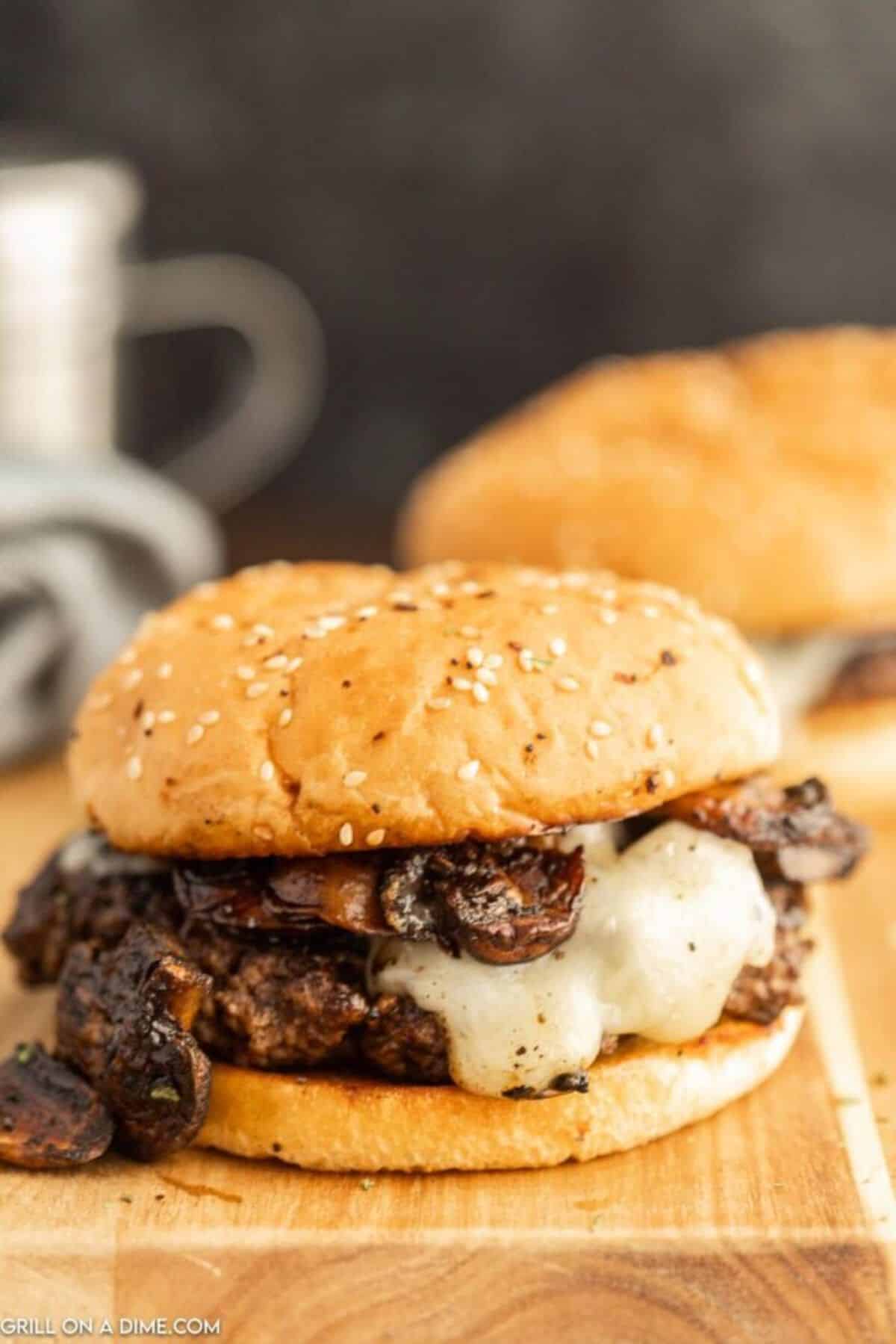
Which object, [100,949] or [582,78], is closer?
[100,949]

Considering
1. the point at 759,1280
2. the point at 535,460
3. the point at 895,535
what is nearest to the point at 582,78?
the point at 535,460

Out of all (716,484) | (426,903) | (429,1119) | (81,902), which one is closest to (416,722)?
(426,903)

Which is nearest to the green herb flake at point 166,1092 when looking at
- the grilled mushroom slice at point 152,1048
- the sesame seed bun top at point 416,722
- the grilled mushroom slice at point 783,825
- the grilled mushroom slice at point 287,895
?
the grilled mushroom slice at point 152,1048

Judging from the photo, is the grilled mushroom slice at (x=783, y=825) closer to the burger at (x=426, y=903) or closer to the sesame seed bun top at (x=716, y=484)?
the burger at (x=426, y=903)

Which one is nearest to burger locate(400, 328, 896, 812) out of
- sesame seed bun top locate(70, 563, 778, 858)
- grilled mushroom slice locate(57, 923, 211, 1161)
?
sesame seed bun top locate(70, 563, 778, 858)

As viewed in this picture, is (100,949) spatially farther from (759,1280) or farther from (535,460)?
(535,460)

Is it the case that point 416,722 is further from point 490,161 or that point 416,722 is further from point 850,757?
point 490,161

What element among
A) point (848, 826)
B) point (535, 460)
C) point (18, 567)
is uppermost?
point (848, 826)
